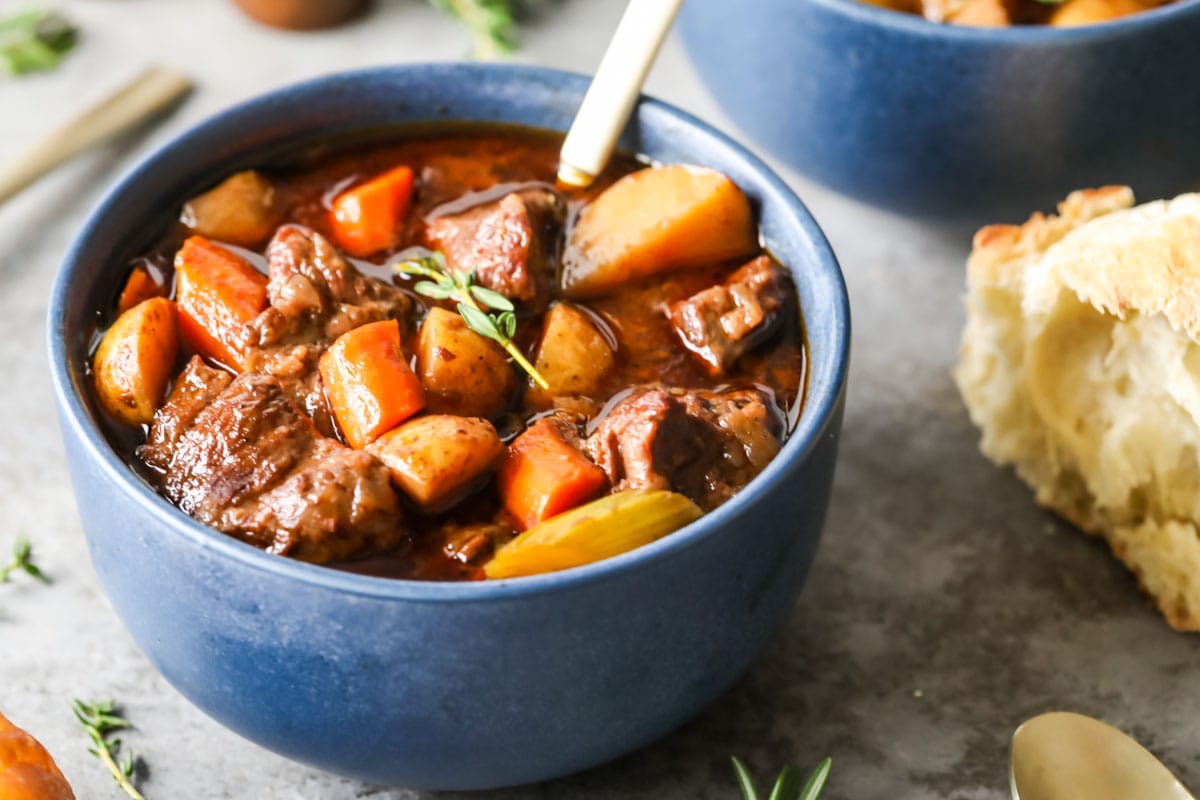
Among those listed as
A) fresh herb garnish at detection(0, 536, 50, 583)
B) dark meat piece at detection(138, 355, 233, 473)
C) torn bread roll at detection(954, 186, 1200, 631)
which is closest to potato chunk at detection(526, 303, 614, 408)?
dark meat piece at detection(138, 355, 233, 473)

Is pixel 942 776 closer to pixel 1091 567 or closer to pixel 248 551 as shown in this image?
pixel 1091 567

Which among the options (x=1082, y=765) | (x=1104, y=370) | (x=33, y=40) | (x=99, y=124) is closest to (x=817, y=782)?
(x=1082, y=765)

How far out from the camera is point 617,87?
2389 millimetres

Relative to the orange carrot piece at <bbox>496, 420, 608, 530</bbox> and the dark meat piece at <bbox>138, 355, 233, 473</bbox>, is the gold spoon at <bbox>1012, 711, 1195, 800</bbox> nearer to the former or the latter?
the orange carrot piece at <bbox>496, 420, 608, 530</bbox>

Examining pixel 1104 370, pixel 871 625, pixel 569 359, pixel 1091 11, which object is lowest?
pixel 871 625

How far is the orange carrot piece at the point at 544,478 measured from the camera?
1.93m

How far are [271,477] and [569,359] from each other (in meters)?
0.47

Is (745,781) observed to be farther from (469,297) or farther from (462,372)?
(469,297)

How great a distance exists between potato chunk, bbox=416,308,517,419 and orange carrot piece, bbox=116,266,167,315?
43 centimetres

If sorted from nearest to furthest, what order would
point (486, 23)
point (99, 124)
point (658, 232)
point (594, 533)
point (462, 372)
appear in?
point (594, 533) < point (462, 372) < point (658, 232) < point (99, 124) < point (486, 23)

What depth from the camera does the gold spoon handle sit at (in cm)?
309

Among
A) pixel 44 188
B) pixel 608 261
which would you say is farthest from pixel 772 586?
pixel 44 188

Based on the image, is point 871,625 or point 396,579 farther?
point 871,625

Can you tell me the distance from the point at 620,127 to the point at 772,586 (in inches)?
32.9
